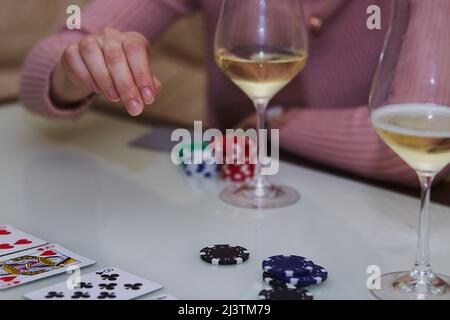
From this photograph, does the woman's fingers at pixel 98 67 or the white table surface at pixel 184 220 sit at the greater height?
the woman's fingers at pixel 98 67

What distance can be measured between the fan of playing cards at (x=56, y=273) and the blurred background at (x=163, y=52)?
1663mm

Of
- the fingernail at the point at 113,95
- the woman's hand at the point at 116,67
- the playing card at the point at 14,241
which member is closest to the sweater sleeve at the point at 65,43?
the woman's hand at the point at 116,67

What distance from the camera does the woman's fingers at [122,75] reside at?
992 millimetres

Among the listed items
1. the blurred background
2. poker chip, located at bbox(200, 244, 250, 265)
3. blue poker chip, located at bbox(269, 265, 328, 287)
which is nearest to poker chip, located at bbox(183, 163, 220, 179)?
poker chip, located at bbox(200, 244, 250, 265)

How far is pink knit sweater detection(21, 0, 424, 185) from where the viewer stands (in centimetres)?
130

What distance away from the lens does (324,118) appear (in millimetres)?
1422

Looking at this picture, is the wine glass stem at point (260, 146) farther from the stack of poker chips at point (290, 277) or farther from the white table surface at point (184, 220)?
the stack of poker chips at point (290, 277)

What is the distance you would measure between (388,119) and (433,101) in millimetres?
46

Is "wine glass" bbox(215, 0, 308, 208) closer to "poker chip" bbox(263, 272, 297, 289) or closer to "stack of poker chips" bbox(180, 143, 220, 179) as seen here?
"stack of poker chips" bbox(180, 143, 220, 179)

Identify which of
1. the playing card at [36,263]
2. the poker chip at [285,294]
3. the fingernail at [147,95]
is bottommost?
the poker chip at [285,294]

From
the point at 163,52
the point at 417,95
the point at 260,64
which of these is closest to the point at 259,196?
the point at 260,64

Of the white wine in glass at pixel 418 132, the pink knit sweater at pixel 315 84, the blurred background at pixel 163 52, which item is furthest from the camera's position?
the blurred background at pixel 163 52

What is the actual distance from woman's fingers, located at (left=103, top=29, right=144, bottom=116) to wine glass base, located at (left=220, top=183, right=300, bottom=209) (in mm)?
191

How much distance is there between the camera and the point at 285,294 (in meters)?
0.76
